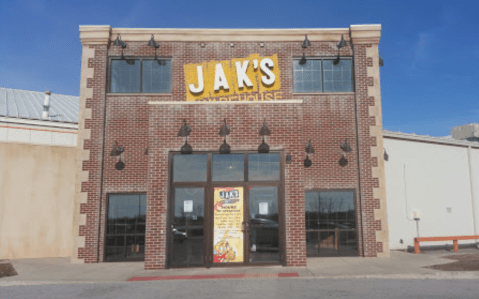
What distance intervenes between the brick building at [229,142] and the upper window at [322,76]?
40 millimetres

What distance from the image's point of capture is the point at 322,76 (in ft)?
50.8

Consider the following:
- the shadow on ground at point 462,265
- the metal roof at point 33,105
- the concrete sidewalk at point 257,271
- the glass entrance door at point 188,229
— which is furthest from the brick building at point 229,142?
the metal roof at point 33,105

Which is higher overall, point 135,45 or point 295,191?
point 135,45

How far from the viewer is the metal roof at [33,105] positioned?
22.5 m

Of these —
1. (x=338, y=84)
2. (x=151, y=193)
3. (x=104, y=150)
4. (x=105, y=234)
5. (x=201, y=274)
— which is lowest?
(x=201, y=274)

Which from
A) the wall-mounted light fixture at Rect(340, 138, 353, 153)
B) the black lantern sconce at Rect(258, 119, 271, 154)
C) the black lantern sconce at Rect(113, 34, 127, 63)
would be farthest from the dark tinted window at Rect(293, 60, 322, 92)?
the black lantern sconce at Rect(113, 34, 127, 63)

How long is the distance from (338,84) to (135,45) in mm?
7825

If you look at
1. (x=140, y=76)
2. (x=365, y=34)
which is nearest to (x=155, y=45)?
(x=140, y=76)

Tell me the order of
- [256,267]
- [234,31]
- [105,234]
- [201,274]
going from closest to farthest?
[201,274]
[256,267]
[105,234]
[234,31]

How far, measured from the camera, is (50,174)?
623 inches

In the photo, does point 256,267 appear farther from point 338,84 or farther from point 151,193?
point 338,84

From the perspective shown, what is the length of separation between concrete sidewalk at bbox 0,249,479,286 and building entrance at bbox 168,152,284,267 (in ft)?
1.70

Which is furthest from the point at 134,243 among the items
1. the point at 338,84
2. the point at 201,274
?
the point at 338,84

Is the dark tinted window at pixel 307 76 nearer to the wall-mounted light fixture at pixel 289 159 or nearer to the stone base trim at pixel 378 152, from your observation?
the stone base trim at pixel 378 152
